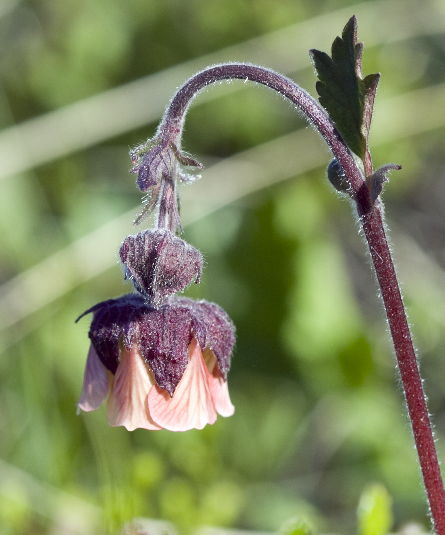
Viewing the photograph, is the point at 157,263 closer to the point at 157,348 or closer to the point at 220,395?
the point at 157,348

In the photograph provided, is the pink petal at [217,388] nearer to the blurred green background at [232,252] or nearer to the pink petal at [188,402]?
the pink petal at [188,402]

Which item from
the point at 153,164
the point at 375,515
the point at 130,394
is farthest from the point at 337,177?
the point at 375,515

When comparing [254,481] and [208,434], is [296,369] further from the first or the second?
[208,434]

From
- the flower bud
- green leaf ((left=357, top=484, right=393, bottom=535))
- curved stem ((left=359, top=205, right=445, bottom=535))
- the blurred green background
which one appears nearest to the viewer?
curved stem ((left=359, top=205, right=445, bottom=535))

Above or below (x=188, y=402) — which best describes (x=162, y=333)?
above

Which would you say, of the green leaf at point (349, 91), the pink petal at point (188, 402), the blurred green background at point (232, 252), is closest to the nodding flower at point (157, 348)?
the pink petal at point (188, 402)

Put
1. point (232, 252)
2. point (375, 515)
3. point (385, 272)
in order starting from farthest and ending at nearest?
point (232, 252), point (375, 515), point (385, 272)

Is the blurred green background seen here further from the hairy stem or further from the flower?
the hairy stem

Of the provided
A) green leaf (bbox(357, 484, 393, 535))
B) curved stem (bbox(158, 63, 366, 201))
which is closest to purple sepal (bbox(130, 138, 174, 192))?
curved stem (bbox(158, 63, 366, 201))
